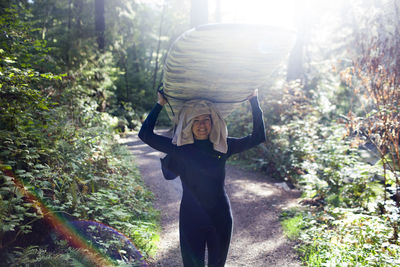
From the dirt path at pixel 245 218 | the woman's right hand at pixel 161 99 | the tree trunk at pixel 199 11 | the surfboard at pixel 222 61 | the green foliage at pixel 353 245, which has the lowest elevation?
the dirt path at pixel 245 218

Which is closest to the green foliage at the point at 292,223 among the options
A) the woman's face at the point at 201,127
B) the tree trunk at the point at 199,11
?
the woman's face at the point at 201,127

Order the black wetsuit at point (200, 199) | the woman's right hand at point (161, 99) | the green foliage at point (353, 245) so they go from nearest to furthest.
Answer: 1. the black wetsuit at point (200, 199)
2. the woman's right hand at point (161, 99)
3. the green foliage at point (353, 245)

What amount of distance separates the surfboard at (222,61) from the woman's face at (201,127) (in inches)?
12.0

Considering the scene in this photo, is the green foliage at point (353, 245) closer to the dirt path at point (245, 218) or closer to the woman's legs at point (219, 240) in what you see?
the dirt path at point (245, 218)

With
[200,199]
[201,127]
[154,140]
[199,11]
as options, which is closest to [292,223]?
[200,199]

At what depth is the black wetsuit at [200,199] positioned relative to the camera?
2.55 m

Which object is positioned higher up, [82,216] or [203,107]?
[203,107]

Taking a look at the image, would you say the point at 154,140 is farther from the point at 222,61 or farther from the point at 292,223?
the point at 292,223

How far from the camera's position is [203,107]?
260 cm

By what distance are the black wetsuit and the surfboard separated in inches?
17.9

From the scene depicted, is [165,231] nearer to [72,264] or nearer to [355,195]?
[72,264]

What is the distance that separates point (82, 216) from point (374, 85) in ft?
15.4

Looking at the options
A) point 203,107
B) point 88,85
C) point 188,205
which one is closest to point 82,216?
point 188,205

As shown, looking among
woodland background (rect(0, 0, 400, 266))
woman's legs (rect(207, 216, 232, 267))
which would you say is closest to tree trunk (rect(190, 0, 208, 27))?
woodland background (rect(0, 0, 400, 266))
